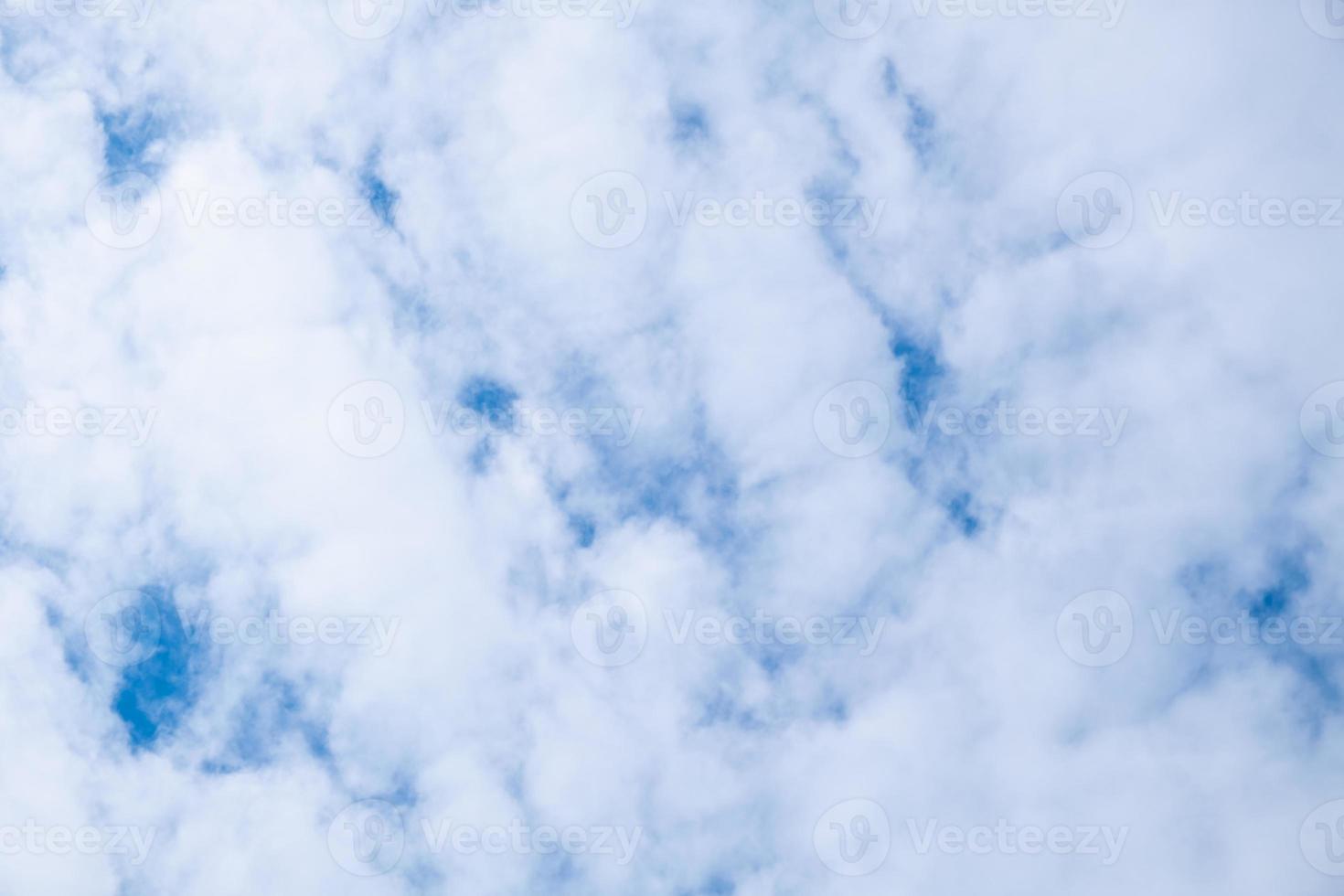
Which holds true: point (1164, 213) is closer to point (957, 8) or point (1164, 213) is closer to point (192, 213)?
point (957, 8)

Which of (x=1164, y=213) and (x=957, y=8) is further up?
(x=957, y=8)

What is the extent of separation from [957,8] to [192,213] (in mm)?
39724

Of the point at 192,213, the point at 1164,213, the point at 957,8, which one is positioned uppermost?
the point at 192,213

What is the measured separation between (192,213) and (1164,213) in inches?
1909

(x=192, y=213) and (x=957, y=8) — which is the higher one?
(x=192, y=213)

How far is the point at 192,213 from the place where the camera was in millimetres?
40375

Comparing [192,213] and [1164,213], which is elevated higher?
[192,213]

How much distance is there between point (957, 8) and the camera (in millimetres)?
40625

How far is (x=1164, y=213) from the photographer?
4016 cm

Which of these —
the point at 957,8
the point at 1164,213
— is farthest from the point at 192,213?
the point at 1164,213

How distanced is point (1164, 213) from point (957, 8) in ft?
47.9
